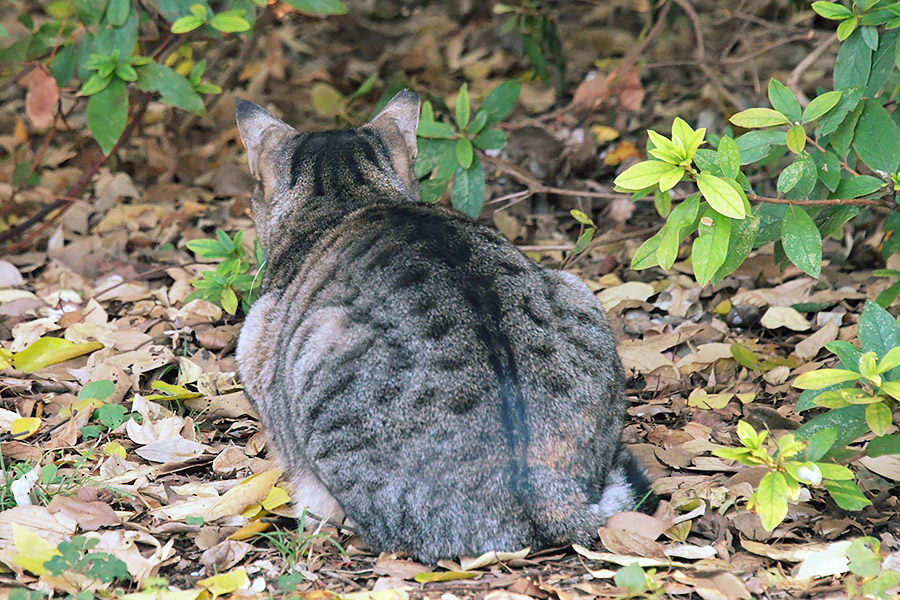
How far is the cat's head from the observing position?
4.44 metres

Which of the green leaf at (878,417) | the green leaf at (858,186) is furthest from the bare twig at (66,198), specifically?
the green leaf at (878,417)

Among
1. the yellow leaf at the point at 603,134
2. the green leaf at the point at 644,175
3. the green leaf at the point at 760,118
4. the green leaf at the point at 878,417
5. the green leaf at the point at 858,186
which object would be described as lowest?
the green leaf at the point at 878,417

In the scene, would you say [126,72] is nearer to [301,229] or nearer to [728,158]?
[301,229]

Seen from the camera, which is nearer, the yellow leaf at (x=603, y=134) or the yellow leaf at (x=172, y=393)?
the yellow leaf at (x=172, y=393)

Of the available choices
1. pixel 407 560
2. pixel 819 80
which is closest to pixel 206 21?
pixel 407 560

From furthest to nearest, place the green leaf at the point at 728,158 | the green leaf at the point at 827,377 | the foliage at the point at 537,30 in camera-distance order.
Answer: the foliage at the point at 537,30 < the green leaf at the point at 728,158 < the green leaf at the point at 827,377

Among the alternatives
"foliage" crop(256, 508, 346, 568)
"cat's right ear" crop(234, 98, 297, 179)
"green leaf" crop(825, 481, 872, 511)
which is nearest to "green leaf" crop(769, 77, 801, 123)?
"green leaf" crop(825, 481, 872, 511)

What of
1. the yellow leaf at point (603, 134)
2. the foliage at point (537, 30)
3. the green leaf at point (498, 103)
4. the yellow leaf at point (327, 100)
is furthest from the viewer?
the yellow leaf at point (327, 100)

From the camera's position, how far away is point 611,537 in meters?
3.27

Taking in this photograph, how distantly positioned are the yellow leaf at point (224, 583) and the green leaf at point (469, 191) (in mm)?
2431

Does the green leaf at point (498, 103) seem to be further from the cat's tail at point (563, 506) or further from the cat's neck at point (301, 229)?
the cat's tail at point (563, 506)

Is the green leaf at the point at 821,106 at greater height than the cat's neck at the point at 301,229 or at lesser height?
greater

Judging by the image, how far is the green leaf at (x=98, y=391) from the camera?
168 inches

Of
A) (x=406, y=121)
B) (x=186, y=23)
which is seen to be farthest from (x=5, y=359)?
(x=406, y=121)
